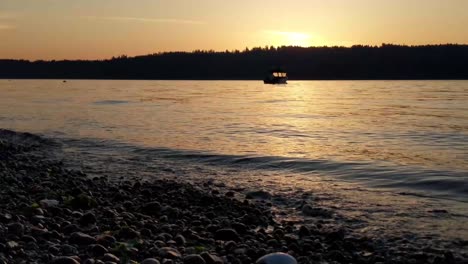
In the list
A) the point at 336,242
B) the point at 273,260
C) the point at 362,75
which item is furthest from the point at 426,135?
the point at 362,75

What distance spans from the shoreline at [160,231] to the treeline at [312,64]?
137 m

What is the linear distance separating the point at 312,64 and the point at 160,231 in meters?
163

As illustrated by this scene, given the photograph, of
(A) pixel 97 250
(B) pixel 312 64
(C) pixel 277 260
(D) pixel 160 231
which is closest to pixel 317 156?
(D) pixel 160 231

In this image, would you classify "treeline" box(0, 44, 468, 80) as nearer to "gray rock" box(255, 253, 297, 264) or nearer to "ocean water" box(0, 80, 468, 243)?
"ocean water" box(0, 80, 468, 243)

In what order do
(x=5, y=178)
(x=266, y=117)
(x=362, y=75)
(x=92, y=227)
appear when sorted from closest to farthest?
(x=92, y=227) → (x=5, y=178) → (x=266, y=117) → (x=362, y=75)

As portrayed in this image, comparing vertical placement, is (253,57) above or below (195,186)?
above

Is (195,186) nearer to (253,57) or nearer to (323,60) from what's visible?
(323,60)

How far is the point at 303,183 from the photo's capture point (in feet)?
51.6

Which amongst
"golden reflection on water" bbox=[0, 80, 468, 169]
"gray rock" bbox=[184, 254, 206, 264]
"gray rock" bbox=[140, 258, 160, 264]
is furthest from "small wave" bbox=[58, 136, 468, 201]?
"gray rock" bbox=[140, 258, 160, 264]

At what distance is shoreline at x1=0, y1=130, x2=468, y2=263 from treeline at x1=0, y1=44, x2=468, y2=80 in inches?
5380

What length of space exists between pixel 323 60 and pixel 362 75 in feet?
41.9

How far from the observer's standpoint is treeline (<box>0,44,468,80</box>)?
460 ft

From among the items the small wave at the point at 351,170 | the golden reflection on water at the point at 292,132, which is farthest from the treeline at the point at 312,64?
the small wave at the point at 351,170

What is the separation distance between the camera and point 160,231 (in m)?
9.09
